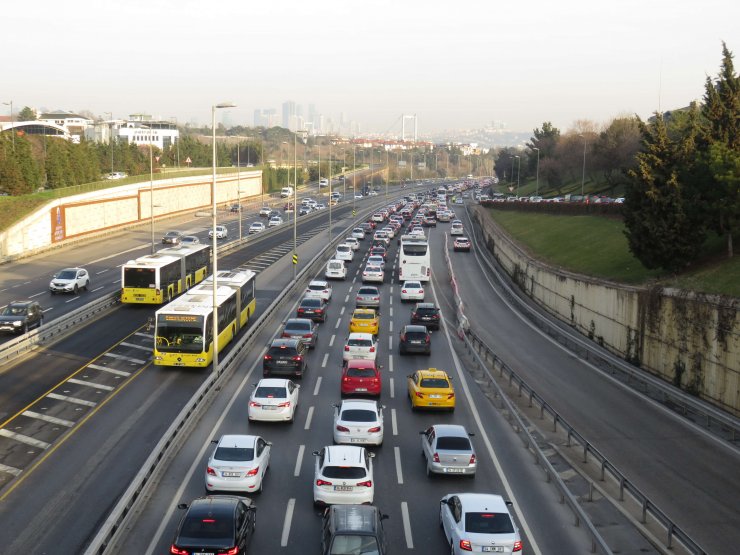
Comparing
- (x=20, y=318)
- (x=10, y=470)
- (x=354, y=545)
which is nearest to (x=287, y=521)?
(x=354, y=545)

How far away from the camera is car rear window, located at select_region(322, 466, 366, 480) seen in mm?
18312

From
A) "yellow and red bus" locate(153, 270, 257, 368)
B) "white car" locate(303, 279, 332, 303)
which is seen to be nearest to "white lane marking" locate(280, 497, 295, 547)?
"yellow and red bus" locate(153, 270, 257, 368)

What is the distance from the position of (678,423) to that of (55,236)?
193ft

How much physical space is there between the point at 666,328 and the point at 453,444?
15.6 meters

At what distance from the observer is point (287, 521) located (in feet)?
58.9

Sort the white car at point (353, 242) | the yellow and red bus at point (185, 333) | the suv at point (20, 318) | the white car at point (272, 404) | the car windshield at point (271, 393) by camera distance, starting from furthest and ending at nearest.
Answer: the white car at point (353, 242) → the suv at point (20, 318) → the yellow and red bus at point (185, 333) → the car windshield at point (271, 393) → the white car at point (272, 404)

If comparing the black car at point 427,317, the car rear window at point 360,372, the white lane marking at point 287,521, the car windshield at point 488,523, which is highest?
the car windshield at point 488,523

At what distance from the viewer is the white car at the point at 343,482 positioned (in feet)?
59.8

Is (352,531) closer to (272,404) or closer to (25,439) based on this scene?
(272,404)

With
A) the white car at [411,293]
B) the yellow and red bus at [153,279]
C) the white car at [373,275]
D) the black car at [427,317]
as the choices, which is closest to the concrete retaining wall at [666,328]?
the black car at [427,317]

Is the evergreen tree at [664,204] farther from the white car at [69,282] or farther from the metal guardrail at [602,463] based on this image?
the white car at [69,282]

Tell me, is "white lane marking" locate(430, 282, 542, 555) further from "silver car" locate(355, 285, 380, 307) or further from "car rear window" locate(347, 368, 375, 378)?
"silver car" locate(355, 285, 380, 307)

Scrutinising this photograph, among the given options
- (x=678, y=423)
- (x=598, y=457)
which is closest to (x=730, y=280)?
(x=678, y=423)

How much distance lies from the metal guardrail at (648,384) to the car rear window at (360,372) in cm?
1063
